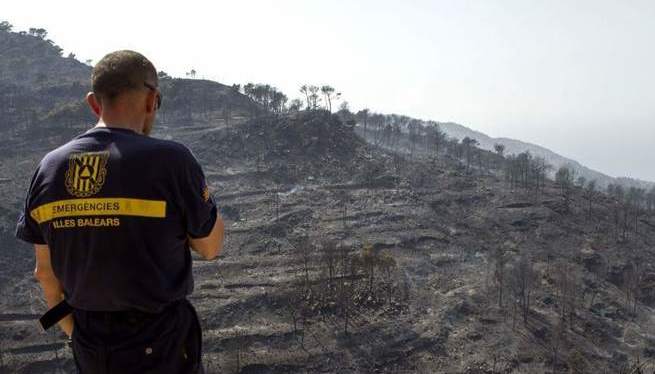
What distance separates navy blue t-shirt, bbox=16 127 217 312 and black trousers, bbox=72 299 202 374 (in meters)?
0.08

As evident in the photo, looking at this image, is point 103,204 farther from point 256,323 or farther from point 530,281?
point 530,281

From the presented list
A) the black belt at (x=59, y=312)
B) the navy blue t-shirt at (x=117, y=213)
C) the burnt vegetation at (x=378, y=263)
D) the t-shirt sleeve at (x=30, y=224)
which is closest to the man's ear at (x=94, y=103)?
the navy blue t-shirt at (x=117, y=213)

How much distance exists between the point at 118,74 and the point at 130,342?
4.57 ft

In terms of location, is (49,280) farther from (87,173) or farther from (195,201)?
(195,201)

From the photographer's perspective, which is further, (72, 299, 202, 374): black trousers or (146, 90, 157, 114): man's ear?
(146, 90, 157, 114): man's ear

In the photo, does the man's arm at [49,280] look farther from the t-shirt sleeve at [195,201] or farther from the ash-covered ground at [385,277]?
the ash-covered ground at [385,277]

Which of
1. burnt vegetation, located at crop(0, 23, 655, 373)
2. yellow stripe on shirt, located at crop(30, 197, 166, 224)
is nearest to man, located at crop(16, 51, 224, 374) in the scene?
yellow stripe on shirt, located at crop(30, 197, 166, 224)

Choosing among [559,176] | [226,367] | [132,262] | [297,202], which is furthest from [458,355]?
[559,176]

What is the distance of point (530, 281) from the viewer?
51312 mm

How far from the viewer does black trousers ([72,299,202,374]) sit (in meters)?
2.76

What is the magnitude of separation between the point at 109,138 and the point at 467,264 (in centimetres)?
5477

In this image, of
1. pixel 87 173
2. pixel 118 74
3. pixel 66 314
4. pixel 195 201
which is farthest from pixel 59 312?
pixel 118 74

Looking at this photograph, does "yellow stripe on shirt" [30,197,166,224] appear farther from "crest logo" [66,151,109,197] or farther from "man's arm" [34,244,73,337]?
"man's arm" [34,244,73,337]

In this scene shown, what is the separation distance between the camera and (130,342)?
2764mm
